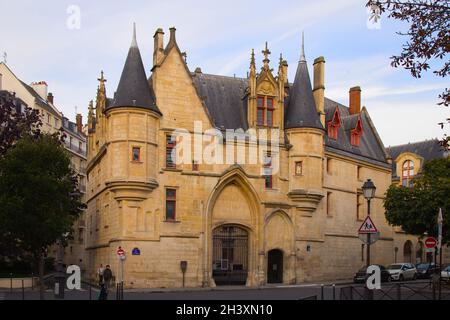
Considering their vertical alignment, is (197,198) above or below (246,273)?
above

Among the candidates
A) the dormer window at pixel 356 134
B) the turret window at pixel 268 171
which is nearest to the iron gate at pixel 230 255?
the turret window at pixel 268 171

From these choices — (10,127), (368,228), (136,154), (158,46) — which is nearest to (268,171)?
(136,154)

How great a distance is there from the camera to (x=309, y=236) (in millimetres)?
40875

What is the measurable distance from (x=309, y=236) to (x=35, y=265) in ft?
55.2

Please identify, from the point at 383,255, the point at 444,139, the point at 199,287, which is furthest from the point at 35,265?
the point at 444,139

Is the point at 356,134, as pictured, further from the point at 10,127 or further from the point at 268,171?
the point at 10,127

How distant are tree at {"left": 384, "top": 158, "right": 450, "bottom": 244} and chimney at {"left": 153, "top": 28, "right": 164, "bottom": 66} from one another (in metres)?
16.1

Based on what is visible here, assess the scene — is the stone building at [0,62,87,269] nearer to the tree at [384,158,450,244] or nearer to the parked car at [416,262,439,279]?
the parked car at [416,262,439,279]

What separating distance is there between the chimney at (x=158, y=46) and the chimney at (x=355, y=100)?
20404mm

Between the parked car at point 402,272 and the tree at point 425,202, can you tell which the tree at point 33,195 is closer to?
the tree at point 425,202

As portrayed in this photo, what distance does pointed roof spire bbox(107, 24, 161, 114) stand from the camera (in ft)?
119

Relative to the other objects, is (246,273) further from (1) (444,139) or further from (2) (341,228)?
(1) (444,139)

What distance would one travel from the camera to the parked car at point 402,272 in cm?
4194

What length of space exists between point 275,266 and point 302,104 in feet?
33.8
